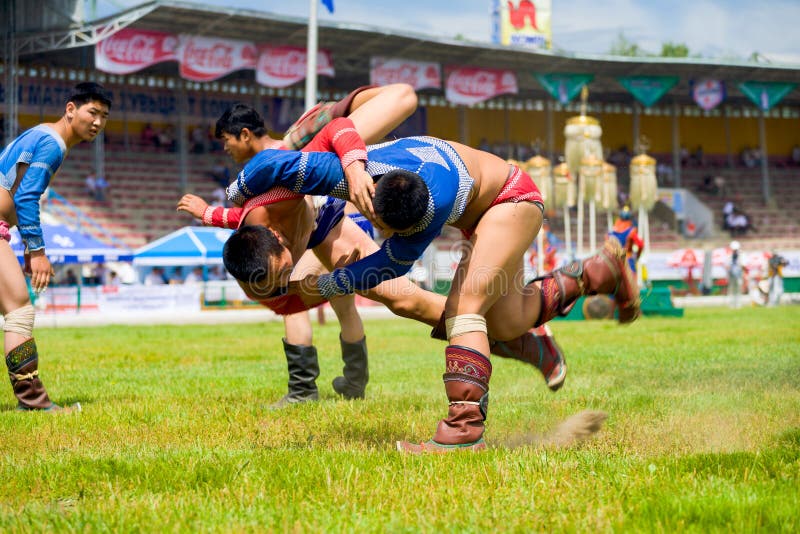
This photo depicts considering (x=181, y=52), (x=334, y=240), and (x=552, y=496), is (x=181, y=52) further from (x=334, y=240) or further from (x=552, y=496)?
(x=552, y=496)

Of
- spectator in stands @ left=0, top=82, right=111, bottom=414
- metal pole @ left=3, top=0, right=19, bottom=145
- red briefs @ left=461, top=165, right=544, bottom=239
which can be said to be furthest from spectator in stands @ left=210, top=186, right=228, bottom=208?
red briefs @ left=461, top=165, right=544, bottom=239

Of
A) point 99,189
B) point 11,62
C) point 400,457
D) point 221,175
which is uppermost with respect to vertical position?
point 11,62

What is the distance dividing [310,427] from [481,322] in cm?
132

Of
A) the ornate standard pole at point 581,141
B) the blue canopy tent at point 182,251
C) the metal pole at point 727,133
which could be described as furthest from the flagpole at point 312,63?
the metal pole at point 727,133

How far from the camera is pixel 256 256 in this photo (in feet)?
12.4

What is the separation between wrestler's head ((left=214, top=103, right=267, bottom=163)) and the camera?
5.47m

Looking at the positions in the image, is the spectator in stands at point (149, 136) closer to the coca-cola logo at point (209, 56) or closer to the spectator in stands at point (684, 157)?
the coca-cola logo at point (209, 56)

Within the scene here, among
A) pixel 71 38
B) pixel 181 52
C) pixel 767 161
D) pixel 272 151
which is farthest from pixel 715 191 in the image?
pixel 272 151

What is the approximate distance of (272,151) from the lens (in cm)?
387

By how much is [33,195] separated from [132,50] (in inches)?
1034

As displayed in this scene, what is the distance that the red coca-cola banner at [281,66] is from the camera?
33219mm

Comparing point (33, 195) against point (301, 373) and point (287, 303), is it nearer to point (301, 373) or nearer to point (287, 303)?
point (301, 373)

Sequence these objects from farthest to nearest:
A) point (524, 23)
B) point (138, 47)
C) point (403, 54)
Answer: point (524, 23) → point (403, 54) → point (138, 47)

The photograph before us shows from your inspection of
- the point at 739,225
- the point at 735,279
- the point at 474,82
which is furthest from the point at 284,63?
the point at 739,225
